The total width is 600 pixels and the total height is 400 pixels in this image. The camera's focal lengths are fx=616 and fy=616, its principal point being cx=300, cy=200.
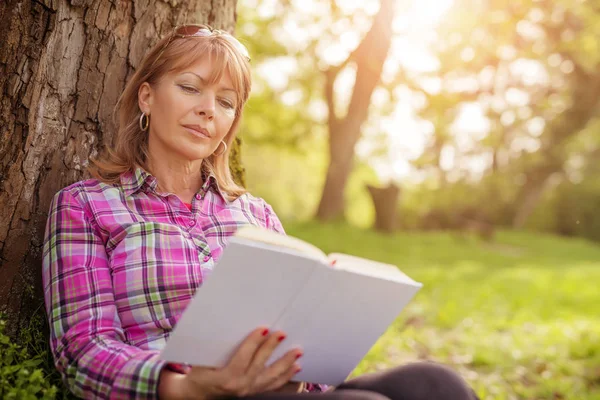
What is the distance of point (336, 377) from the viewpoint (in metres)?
1.86

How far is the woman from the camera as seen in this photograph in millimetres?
1617

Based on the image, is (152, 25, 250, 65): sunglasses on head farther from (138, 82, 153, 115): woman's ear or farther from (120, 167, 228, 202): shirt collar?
(120, 167, 228, 202): shirt collar

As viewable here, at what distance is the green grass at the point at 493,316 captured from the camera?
474 centimetres

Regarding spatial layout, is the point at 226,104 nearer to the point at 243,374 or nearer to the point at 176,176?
the point at 176,176

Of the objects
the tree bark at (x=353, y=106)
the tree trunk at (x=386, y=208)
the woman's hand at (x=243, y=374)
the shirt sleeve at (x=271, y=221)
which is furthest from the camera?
the tree trunk at (x=386, y=208)

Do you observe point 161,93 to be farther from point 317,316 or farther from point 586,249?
point 586,249

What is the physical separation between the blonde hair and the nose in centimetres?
6

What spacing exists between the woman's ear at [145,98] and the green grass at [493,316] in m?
2.56

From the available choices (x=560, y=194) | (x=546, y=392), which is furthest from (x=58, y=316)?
(x=560, y=194)

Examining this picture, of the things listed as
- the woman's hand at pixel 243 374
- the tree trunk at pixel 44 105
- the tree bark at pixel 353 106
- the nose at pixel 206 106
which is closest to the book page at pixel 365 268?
the woman's hand at pixel 243 374

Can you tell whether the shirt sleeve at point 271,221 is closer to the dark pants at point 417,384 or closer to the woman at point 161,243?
the woman at point 161,243

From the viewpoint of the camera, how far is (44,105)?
88.0 inches

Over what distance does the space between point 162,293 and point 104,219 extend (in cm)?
30

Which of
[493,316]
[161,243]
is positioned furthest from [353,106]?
[161,243]
